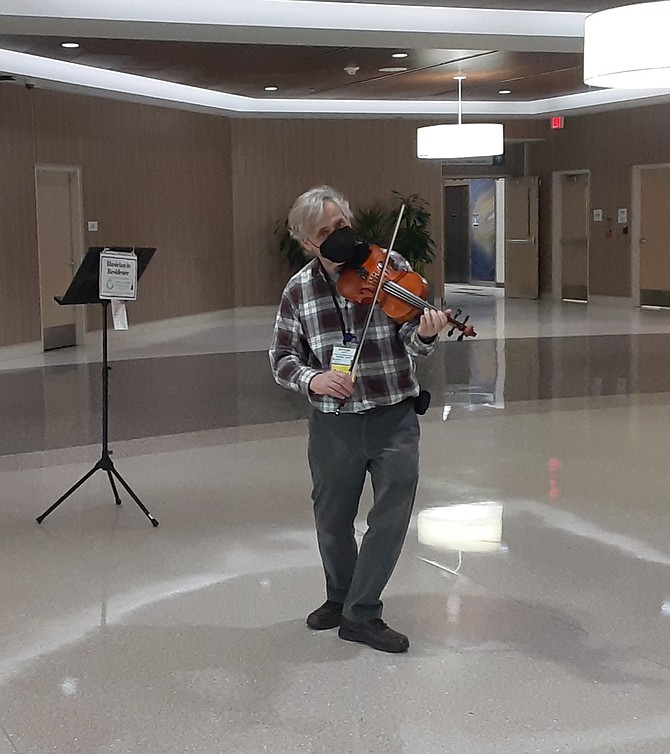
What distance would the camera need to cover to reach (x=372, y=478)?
3432 millimetres

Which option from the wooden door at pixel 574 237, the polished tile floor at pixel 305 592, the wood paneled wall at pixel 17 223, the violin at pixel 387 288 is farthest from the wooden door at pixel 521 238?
the violin at pixel 387 288

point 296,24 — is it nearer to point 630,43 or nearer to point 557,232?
point 630,43

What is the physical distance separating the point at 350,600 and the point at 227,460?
115 inches

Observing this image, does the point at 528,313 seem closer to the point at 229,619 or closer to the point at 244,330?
the point at 244,330

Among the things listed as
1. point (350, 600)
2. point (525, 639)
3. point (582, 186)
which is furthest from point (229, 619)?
point (582, 186)

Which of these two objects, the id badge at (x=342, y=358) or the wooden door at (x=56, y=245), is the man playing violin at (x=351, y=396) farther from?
the wooden door at (x=56, y=245)

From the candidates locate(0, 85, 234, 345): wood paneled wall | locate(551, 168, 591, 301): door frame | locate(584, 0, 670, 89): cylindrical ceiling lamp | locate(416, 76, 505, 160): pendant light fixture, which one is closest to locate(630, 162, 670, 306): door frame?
locate(551, 168, 591, 301): door frame

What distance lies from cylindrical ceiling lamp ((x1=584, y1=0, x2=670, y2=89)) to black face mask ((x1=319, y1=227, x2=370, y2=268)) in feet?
10.0

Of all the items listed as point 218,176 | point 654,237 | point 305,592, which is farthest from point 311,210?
point 654,237

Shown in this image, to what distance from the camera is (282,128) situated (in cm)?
1588

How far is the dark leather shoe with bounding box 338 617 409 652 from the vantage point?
343 centimetres

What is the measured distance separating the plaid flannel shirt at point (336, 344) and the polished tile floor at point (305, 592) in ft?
2.85

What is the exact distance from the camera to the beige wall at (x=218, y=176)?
38.2 feet

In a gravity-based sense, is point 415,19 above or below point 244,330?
above
